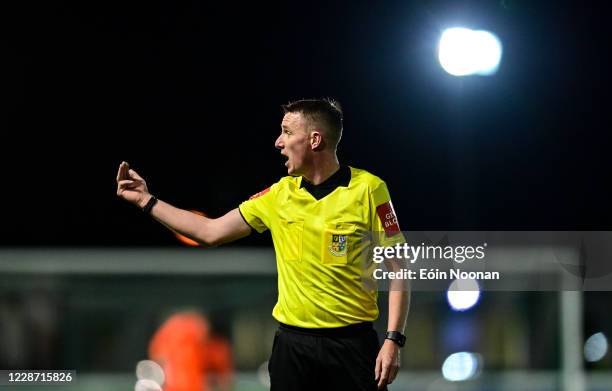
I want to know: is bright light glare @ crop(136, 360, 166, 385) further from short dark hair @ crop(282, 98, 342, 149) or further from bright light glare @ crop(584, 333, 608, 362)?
short dark hair @ crop(282, 98, 342, 149)

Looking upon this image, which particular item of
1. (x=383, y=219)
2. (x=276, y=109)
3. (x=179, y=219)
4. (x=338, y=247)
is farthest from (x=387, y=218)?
(x=276, y=109)

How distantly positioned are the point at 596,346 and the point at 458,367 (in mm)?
1117

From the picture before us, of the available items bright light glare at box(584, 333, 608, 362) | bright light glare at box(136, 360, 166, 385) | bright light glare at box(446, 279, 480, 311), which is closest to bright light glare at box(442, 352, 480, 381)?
bright light glare at box(446, 279, 480, 311)

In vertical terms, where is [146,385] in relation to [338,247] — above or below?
below

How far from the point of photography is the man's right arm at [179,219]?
353cm

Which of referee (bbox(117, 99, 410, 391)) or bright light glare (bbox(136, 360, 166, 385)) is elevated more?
referee (bbox(117, 99, 410, 391))

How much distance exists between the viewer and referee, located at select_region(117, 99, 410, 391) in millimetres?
3400

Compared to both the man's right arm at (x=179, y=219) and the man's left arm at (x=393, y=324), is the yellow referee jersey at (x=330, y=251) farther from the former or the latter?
the man's right arm at (x=179, y=219)

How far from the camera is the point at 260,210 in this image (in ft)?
11.9

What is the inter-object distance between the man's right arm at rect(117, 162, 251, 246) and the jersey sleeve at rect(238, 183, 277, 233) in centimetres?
3

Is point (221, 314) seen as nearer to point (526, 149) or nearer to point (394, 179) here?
point (394, 179)

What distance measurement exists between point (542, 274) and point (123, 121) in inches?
151

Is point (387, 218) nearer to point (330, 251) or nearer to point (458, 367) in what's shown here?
point (330, 251)

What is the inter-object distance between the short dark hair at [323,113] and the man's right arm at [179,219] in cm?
46
